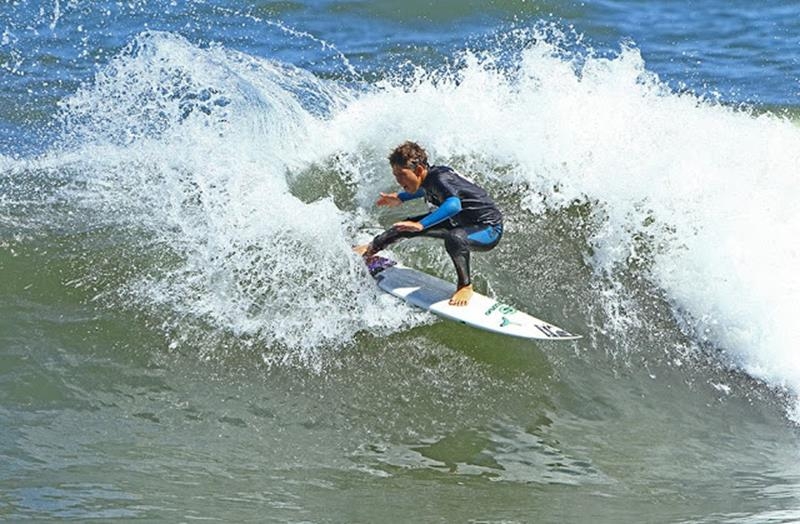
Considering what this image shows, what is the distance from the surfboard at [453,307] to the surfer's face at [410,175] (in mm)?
705

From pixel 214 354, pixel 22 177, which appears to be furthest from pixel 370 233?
pixel 22 177

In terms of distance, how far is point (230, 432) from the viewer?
686 cm

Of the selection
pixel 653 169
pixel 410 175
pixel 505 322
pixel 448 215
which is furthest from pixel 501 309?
pixel 653 169

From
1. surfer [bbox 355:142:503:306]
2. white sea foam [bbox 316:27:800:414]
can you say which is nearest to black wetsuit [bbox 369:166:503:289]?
surfer [bbox 355:142:503:306]

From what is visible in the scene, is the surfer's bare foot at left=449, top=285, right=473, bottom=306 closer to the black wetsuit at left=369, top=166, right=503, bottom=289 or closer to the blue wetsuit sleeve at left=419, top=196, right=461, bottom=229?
the black wetsuit at left=369, top=166, right=503, bottom=289

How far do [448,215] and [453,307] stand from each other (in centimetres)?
80

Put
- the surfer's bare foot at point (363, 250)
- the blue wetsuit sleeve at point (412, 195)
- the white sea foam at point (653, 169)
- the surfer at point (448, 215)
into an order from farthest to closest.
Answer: the white sea foam at point (653, 169) < the surfer's bare foot at point (363, 250) < the blue wetsuit sleeve at point (412, 195) < the surfer at point (448, 215)

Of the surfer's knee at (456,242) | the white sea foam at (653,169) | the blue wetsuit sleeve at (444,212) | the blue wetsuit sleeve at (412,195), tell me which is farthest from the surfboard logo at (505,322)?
the white sea foam at (653,169)

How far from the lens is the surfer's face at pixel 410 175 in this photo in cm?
771

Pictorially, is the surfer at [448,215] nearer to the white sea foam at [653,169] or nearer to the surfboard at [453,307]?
the surfboard at [453,307]

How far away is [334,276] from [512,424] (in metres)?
1.79

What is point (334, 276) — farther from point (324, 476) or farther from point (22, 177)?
point (22, 177)

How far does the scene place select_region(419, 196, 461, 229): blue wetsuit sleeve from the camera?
752cm

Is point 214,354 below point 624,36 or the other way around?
below
